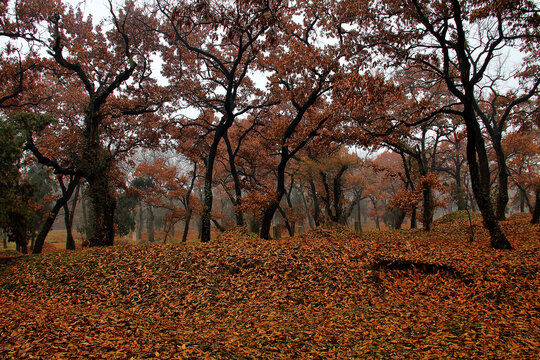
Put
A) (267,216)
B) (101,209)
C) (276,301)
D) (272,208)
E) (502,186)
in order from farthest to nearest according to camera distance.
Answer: (502,186) < (267,216) < (272,208) < (101,209) < (276,301)

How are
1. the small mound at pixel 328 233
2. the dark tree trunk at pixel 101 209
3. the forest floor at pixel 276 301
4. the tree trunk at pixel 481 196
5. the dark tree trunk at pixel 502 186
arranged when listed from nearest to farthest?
1. the forest floor at pixel 276 301
2. the tree trunk at pixel 481 196
3. the small mound at pixel 328 233
4. the dark tree trunk at pixel 101 209
5. the dark tree trunk at pixel 502 186

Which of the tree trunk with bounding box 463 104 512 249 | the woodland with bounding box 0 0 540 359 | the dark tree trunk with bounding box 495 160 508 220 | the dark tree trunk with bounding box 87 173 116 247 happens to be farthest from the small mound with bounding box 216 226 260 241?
the dark tree trunk with bounding box 495 160 508 220

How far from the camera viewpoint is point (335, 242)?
9984 millimetres

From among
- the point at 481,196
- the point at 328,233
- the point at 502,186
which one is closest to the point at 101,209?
the point at 328,233

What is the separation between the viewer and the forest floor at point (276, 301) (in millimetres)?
4348

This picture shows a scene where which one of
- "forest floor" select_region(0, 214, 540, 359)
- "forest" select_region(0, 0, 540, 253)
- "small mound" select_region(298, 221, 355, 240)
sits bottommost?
"forest floor" select_region(0, 214, 540, 359)

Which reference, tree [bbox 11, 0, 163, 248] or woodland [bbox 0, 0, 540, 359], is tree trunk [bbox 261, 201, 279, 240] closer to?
woodland [bbox 0, 0, 540, 359]

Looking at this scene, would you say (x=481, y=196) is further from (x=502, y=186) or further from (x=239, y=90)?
(x=239, y=90)

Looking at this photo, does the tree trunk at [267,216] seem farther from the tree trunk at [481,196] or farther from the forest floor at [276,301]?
the tree trunk at [481,196]

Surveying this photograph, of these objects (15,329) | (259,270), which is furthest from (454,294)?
(15,329)

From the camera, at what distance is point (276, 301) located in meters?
6.92

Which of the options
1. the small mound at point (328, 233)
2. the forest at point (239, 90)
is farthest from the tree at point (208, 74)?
the small mound at point (328, 233)

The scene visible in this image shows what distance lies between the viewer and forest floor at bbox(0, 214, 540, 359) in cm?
435

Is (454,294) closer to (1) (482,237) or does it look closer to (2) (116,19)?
(1) (482,237)
